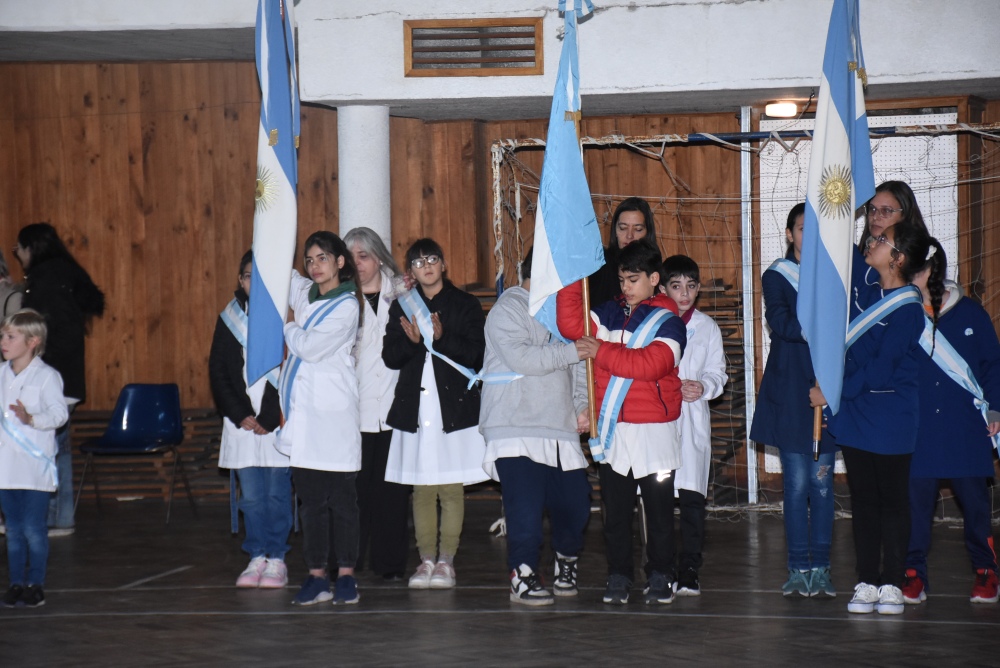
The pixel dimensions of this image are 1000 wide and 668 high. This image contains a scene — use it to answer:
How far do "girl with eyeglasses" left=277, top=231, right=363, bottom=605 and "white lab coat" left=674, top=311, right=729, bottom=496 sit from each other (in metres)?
1.49

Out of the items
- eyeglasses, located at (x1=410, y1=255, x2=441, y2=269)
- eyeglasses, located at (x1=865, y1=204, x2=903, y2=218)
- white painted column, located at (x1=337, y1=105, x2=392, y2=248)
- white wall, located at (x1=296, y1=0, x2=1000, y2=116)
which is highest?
white wall, located at (x1=296, y1=0, x2=1000, y2=116)

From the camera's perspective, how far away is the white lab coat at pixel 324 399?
5.35 meters

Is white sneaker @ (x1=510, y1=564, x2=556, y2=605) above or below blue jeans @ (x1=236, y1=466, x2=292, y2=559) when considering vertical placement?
below

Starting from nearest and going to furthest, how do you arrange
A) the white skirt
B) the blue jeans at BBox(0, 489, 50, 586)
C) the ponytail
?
1. the ponytail
2. the blue jeans at BBox(0, 489, 50, 586)
3. the white skirt

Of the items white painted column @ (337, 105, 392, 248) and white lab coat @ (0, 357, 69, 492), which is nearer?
white lab coat @ (0, 357, 69, 492)

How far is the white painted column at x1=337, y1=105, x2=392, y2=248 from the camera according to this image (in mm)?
7711

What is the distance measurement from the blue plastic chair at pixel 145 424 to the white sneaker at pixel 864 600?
4483 mm

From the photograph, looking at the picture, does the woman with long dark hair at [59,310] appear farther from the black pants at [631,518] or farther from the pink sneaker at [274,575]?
the black pants at [631,518]

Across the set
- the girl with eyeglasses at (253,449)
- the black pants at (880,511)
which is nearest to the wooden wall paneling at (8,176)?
the girl with eyeglasses at (253,449)

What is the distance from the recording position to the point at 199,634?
192 inches

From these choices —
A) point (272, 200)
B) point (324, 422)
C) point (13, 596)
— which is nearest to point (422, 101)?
point (272, 200)

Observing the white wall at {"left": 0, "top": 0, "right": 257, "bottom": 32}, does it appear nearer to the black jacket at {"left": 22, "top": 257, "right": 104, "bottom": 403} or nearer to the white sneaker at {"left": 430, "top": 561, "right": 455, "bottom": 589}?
the black jacket at {"left": 22, "top": 257, "right": 104, "bottom": 403}

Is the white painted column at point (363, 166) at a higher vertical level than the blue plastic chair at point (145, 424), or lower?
higher

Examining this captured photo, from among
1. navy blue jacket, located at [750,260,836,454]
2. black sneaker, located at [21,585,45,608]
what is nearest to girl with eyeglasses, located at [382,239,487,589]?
navy blue jacket, located at [750,260,836,454]
